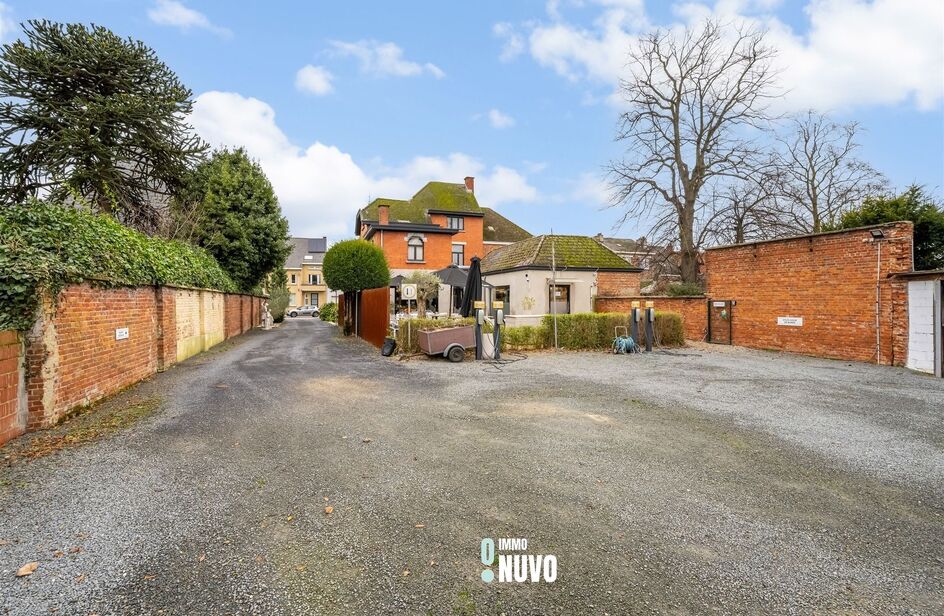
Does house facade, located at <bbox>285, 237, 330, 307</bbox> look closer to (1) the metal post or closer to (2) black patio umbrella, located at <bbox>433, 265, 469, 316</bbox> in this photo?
(2) black patio umbrella, located at <bbox>433, 265, 469, 316</bbox>

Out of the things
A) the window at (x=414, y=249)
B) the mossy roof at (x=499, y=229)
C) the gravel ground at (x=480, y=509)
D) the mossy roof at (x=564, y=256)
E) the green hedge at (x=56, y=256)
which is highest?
the mossy roof at (x=499, y=229)

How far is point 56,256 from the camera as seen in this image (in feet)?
19.6

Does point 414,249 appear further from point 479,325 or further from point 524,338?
point 479,325

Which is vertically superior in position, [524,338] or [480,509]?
[524,338]

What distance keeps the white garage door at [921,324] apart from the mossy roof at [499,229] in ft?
92.4

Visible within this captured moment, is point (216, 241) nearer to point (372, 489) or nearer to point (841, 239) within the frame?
point (372, 489)

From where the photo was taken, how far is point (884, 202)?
15.3 meters

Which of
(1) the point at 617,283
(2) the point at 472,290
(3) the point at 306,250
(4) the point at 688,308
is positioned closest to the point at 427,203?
(1) the point at 617,283

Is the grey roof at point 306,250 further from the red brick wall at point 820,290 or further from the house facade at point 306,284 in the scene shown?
the red brick wall at point 820,290

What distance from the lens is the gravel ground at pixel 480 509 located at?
8.08 feet

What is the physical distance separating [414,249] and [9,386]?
87.4 feet

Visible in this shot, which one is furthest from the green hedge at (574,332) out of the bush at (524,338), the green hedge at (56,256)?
the green hedge at (56,256)

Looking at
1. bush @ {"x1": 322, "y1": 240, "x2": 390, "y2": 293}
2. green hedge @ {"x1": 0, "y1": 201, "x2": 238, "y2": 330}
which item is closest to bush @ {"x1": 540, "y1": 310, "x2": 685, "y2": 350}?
bush @ {"x1": 322, "y1": 240, "x2": 390, "y2": 293}

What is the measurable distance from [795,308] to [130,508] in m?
15.9
